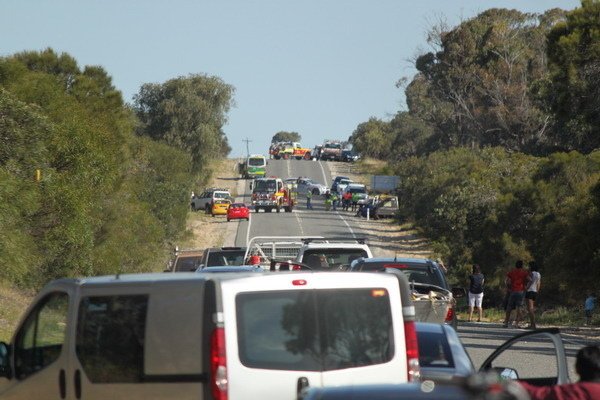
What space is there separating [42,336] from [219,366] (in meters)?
1.96

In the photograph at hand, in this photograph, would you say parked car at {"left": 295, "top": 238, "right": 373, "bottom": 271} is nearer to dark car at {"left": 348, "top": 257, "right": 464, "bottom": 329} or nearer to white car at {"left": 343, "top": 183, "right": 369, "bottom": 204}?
dark car at {"left": 348, "top": 257, "right": 464, "bottom": 329}

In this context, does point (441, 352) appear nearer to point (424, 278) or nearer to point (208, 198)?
point (424, 278)

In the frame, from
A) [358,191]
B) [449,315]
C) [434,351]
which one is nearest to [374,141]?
[358,191]

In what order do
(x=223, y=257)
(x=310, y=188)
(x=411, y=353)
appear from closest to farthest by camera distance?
(x=411, y=353) → (x=223, y=257) → (x=310, y=188)

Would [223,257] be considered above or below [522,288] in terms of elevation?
above

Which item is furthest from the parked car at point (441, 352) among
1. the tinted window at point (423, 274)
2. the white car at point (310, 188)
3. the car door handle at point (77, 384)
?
the white car at point (310, 188)

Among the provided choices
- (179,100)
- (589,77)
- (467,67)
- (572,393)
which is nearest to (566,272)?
(589,77)

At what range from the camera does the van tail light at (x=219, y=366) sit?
8.59 meters

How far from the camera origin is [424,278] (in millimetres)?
19125

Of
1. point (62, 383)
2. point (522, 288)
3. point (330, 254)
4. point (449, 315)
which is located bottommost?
point (522, 288)

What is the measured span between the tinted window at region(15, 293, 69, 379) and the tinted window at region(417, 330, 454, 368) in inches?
134

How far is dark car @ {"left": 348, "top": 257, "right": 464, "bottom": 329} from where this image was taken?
1794 centimetres

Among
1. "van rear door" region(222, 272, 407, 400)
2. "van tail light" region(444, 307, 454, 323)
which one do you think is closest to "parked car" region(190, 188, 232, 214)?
"van tail light" region(444, 307, 454, 323)

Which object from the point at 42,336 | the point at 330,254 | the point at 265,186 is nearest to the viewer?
the point at 42,336
